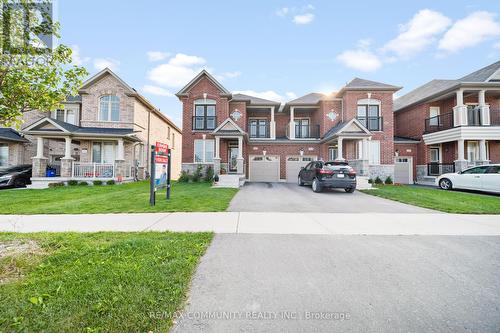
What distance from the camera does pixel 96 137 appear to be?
15.2m

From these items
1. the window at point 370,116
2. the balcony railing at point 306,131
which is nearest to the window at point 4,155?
the balcony railing at point 306,131

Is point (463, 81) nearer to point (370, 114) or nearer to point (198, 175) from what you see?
point (370, 114)

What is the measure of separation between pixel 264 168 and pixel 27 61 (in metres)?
16.0

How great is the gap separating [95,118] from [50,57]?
15868 mm

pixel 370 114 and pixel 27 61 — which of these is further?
pixel 370 114

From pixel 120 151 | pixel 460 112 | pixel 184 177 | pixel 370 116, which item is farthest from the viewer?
pixel 370 116

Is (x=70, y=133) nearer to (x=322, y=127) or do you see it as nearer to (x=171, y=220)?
(x=171, y=220)

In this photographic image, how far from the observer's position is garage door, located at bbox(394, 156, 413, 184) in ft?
58.2

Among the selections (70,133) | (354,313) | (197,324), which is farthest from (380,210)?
(70,133)

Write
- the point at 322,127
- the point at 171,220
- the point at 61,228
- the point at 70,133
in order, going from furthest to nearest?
the point at 322,127, the point at 70,133, the point at 171,220, the point at 61,228

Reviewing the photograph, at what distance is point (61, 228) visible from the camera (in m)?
4.84

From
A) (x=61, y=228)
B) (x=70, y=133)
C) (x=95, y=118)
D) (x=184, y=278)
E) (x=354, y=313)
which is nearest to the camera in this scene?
(x=354, y=313)

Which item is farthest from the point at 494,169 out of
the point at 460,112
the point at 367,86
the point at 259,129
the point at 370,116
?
the point at 259,129

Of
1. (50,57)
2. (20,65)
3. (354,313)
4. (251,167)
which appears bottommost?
(354,313)
